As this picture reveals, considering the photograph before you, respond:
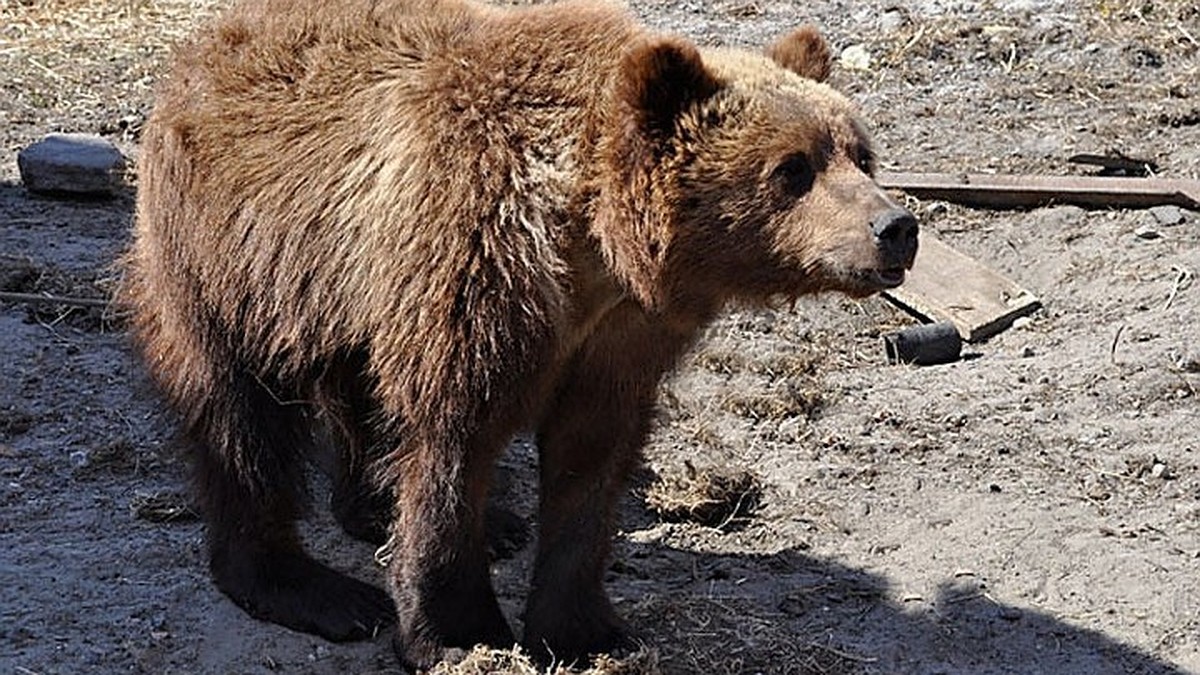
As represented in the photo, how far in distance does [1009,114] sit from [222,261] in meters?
6.02

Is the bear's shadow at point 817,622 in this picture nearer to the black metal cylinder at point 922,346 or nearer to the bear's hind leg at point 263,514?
the bear's hind leg at point 263,514

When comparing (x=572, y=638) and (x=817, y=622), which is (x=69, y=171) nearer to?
(x=572, y=638)

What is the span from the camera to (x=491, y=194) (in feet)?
16.7

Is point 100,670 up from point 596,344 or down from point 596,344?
down

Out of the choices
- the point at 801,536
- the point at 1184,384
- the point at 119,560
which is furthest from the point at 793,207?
the point at 1184,384

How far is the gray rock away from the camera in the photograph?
920 centimetres

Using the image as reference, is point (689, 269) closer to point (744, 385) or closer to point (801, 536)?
point (801, 536)

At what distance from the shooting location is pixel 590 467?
18.6 feet

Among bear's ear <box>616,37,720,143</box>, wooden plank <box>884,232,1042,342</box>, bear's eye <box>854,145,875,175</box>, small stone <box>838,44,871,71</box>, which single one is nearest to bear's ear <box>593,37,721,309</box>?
bear's ear <box>616,37,720,143</box>

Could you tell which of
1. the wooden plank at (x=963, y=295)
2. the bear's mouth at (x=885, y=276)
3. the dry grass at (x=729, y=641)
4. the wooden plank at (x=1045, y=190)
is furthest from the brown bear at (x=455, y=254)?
the wooden plank at (x=1045, y=190)

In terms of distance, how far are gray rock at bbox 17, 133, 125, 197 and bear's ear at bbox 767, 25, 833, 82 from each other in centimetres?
469

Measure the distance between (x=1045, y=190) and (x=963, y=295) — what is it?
108cm

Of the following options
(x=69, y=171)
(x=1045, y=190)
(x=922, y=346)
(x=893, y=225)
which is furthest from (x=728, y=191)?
(x=69, y=171)

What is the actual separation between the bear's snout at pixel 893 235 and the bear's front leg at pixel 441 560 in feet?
3.98
